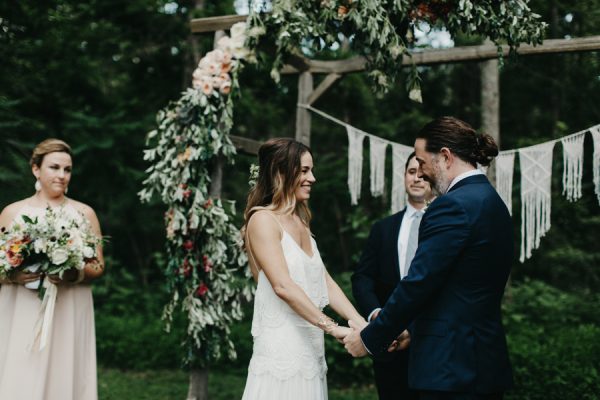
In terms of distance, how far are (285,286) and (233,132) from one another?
827 cm

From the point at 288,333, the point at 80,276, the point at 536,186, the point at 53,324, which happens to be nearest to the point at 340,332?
the point at 288,333

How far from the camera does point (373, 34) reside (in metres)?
4.06

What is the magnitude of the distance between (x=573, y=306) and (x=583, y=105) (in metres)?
3.09

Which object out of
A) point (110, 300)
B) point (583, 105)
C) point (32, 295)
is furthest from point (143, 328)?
point (583, 105)

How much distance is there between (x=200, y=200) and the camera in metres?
4.81

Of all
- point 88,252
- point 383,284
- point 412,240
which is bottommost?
point 383,284

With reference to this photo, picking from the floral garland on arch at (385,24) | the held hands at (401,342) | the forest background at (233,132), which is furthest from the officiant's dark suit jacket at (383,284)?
the forest background at (233,132)

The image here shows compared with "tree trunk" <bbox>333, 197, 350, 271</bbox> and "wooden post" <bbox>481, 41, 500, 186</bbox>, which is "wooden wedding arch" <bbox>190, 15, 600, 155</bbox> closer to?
"wooden post" <bbox>481, 41, 500, 186</bbox>

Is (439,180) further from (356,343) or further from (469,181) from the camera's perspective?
(356,343)

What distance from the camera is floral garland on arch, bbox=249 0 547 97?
4.11 metres

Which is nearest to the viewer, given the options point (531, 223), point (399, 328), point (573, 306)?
point (399, 328)

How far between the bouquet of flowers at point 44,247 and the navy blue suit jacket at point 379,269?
1.67 meters

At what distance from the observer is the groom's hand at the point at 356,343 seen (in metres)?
2.92

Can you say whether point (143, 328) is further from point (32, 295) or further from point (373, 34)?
point (373, 34)
